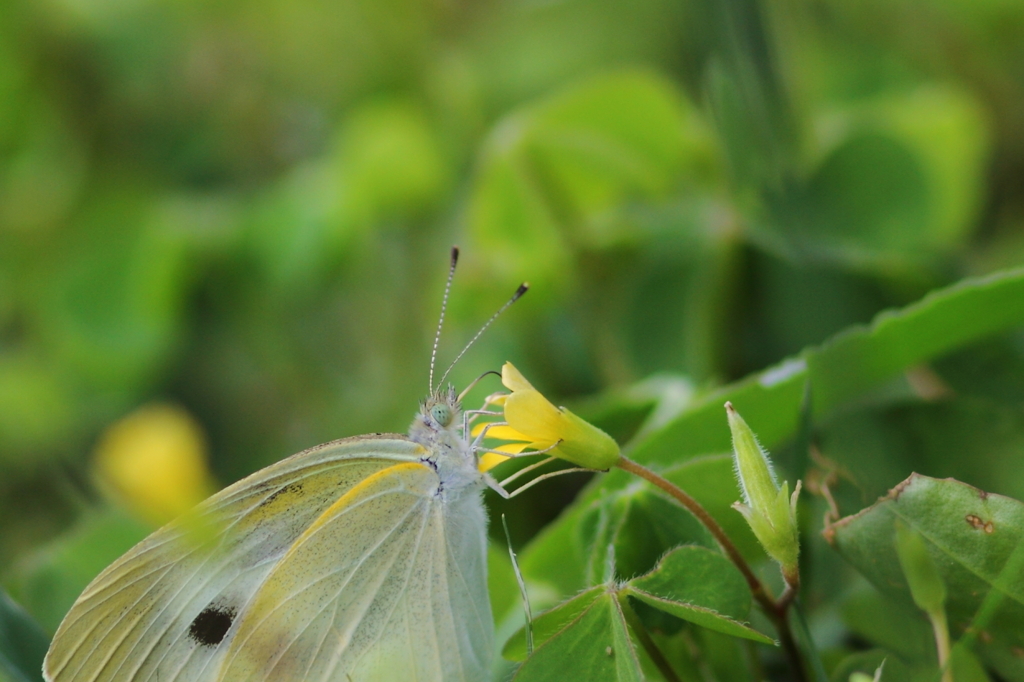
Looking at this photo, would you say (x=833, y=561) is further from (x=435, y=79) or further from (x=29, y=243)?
(x=29, y=243)

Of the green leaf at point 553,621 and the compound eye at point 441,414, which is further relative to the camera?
the compound eye at point 441,414

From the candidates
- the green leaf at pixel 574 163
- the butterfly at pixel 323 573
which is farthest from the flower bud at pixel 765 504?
the green leaf at pixel 574 163

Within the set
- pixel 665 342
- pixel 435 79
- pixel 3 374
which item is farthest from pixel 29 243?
pixel 665 342

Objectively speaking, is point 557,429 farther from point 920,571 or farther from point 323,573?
point 323,573

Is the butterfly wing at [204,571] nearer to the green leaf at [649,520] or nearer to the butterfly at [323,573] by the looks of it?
the butterfly at [323,573]

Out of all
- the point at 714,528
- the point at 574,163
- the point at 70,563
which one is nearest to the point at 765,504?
the point at 714,528
